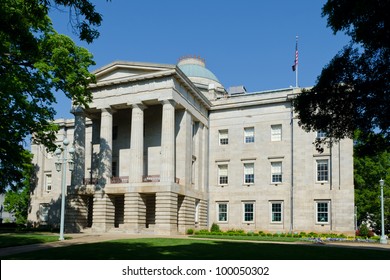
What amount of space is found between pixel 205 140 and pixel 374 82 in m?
30.7

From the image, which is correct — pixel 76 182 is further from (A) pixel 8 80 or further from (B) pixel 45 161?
(A) pixel 8 80

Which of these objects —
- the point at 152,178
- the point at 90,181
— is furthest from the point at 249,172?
the point at 90,181

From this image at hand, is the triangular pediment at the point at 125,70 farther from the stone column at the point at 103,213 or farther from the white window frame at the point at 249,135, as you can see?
the white window frame at the point at 249,135

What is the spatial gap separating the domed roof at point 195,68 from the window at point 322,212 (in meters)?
28.1

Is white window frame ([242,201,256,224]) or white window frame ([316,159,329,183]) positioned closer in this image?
white window frame ([316,159,329,183])

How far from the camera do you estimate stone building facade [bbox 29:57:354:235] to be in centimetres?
4069

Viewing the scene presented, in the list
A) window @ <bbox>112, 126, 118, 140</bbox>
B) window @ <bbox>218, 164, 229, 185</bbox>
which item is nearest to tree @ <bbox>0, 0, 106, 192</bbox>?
window @ <bbox>112, 126, 118, 140</bbox>

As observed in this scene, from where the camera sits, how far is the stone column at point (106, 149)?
42516mm

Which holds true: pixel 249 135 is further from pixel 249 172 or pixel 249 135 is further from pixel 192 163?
pixel 192 163

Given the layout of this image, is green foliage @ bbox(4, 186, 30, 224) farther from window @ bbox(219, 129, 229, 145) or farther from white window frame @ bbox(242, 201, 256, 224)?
white window frame @ bbox(242, 201, 256, 224)

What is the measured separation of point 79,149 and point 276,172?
67.2 ft

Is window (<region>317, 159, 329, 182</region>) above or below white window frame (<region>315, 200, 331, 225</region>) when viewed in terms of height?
above

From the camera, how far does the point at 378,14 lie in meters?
17.3

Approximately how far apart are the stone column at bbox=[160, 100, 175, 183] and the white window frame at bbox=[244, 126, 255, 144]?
1077 cm
